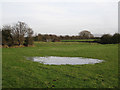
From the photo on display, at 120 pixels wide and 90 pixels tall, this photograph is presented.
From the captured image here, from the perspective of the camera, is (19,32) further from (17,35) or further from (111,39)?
(111,39)

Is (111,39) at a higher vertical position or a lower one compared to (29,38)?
lower

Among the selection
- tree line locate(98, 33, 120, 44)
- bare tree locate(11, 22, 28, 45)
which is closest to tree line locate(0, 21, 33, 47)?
bare tree locate(11, 22, 28, 45)

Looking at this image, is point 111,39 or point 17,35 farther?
point 111,39

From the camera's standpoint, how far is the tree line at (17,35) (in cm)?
3753

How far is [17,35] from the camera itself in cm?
3862

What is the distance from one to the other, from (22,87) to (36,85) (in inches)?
25.4

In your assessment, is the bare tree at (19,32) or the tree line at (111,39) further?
the tree line at (111,39)

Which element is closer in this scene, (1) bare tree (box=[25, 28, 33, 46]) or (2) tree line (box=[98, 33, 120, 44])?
(1) bare tree (box=[25, 28, 33, 46])

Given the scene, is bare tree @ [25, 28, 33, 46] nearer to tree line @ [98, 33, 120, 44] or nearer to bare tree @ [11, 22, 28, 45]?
bare tree @ [11, 22, 28, 45]

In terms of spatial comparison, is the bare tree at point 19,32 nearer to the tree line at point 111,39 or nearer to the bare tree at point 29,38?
the bare tree at point 29,38

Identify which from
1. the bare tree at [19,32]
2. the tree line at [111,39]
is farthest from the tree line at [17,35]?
the tree line at [111,39]

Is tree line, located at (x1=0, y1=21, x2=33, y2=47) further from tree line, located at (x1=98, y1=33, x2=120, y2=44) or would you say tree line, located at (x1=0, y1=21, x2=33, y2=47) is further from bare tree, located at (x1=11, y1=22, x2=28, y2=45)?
tree line, located at (x1=98, y1=33, x2=120, y2=44)

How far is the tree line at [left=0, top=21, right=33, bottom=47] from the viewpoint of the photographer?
3753 cm

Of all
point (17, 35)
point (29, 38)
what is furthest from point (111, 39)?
point (17, 35)
